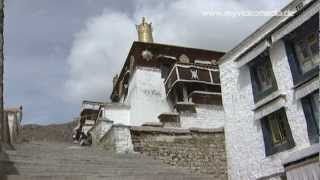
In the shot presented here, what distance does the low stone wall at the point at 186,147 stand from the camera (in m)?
13.7

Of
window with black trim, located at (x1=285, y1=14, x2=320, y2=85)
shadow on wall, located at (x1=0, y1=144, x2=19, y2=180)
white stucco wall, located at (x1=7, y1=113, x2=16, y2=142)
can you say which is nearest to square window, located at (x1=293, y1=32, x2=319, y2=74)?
window with black trim, located at (x1=285, y1=14, x2=320, y2=85)

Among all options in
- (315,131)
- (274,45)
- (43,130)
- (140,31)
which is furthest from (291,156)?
(43,130)

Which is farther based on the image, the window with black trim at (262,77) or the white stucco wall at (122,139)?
the white stucco wall at (122,139)

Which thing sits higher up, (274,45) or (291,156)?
(274,45)

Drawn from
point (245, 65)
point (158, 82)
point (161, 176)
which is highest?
point (158, 82)

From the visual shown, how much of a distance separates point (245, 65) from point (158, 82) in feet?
31.0

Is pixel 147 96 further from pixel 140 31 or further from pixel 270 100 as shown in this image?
pixel 270 100

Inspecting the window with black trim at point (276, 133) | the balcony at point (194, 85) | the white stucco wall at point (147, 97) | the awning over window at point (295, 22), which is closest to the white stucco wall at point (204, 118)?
the balcony at point (194, 85)

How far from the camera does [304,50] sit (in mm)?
11453

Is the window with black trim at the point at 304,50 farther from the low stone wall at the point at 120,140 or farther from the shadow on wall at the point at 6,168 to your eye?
the shadow on wall at the point at 6,168

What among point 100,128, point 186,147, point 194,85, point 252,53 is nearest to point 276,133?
point 252,53

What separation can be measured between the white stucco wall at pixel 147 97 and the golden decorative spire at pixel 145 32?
2.91m

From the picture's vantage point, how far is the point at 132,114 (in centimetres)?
2217

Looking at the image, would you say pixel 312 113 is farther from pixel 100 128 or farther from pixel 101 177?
pixel 100 128
